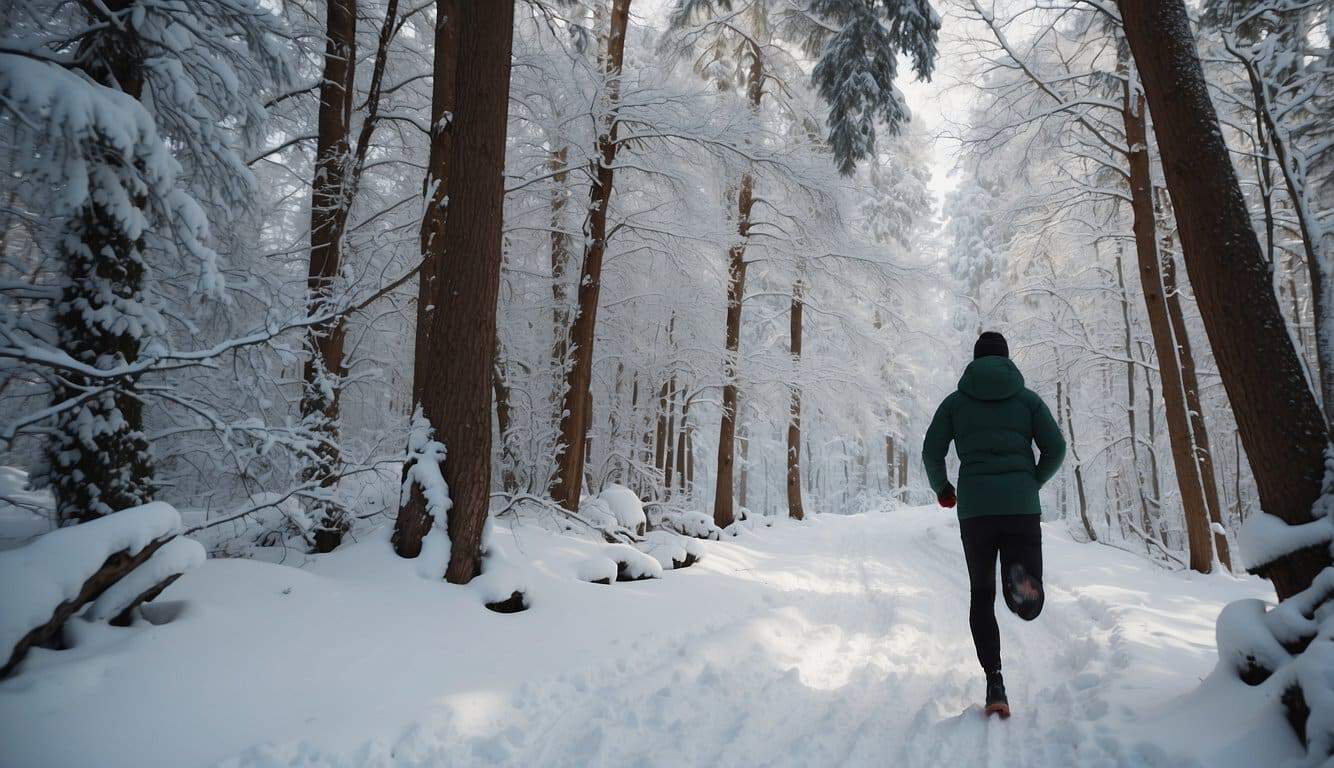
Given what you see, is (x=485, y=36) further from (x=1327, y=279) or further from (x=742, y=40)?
(x=742, y=40)

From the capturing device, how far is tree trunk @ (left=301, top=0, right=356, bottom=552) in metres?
5.17

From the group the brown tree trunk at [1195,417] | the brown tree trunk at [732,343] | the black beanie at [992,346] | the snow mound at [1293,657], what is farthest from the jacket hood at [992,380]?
the brown tree trunk at [732,343]

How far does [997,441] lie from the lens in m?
3.08

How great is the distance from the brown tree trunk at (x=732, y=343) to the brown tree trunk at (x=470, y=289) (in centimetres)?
769

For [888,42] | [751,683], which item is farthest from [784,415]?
[751,683]

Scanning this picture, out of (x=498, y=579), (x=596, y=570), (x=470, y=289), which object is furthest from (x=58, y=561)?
(x=596, y=570)

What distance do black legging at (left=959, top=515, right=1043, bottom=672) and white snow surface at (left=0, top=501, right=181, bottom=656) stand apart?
4.05 metres

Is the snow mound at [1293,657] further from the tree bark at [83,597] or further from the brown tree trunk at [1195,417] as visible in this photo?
the brown tree trunk at [1195,417]

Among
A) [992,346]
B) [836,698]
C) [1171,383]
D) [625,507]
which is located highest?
[1171,383]

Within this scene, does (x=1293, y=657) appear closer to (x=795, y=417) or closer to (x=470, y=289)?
(x=470, y=289)

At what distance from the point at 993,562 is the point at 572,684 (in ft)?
7.93

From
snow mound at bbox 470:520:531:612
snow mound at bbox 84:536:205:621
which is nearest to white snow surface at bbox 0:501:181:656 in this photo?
snow mound at bbox 84:536:205:621

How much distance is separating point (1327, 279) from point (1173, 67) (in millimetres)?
1328

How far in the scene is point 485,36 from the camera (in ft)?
14.8
